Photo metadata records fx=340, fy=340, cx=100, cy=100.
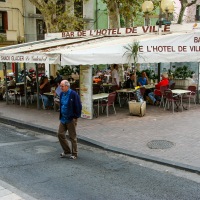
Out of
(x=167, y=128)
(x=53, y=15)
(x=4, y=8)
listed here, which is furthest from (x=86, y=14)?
(x=167, y=128)

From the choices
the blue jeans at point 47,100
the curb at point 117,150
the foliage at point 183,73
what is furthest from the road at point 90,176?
the foliage at point 183,73

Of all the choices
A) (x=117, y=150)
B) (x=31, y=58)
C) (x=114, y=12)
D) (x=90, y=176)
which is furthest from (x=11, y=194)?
(x=114, y=12)

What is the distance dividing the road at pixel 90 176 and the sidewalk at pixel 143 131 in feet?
1.22

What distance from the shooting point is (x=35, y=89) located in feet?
50.2

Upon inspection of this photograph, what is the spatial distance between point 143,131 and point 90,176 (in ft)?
12.3

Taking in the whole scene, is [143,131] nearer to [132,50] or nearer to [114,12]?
[132,50]

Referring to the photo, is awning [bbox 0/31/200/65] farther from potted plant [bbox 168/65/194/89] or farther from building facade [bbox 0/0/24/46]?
building facade [bbox 0/0/24/46]

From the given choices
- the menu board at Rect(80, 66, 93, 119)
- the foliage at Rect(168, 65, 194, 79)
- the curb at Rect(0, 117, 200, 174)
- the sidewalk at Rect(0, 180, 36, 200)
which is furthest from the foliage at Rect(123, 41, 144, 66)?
the sidewalk at Rect(0, 180, 36, 200)

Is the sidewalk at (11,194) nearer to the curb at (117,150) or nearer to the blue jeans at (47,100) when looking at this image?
the curb at (117,150)

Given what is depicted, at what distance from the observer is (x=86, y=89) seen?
38.1 feet

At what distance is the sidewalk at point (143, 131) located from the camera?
24.8ft

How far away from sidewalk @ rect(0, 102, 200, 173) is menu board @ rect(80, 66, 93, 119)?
35 centimetres

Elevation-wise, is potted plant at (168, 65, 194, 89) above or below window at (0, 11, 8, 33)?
below

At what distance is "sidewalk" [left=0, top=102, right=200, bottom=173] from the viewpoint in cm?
757
